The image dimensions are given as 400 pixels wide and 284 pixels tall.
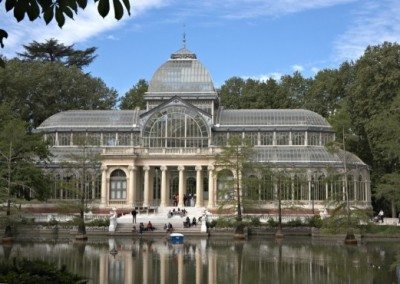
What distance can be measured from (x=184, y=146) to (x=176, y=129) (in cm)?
209

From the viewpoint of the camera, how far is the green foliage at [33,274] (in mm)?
12391

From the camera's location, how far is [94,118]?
239ft

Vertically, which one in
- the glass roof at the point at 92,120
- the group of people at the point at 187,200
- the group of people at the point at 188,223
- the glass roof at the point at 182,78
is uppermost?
the glass roof at the point at 182,78

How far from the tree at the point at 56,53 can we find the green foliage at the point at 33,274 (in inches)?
3293

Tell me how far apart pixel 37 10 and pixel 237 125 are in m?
63.9

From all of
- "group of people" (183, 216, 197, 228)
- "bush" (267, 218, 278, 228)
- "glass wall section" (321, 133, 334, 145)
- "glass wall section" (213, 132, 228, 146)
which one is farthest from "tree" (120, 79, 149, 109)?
"bush" (267, 218, 278, 228)

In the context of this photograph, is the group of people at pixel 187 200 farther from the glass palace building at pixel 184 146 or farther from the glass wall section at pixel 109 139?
the glass wall section at pixel 109 139

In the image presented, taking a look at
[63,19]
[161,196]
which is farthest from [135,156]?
[63,19]

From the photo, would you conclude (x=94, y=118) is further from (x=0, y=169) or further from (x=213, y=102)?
(x=0, y=169)

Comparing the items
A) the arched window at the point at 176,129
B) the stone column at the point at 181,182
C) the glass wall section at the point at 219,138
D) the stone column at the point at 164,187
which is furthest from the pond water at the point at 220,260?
the glass wall section at the point at 219,138

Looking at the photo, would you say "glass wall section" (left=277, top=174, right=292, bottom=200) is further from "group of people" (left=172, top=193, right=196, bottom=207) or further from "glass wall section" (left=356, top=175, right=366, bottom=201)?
"group of people" (left=172, top=193, right=196, bottom=207)

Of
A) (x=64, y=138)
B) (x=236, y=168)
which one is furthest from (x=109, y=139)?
(x=236, y=168)

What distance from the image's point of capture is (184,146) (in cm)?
6888

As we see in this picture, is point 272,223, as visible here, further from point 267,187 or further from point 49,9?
point 49,9
